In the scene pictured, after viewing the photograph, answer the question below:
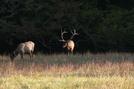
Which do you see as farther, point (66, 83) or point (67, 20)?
point (67, 20)

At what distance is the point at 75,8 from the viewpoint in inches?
942

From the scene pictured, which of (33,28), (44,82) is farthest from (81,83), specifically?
(33,28)

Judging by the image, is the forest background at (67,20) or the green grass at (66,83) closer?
the green grass at (66,83)

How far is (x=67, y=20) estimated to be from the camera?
24172 mm

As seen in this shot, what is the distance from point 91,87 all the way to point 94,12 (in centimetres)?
1599

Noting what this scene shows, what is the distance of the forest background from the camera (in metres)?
22.7

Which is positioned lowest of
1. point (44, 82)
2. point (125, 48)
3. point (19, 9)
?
point (125, 48)

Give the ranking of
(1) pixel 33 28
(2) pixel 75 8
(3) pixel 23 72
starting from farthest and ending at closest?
(2) pixel 75 8 < (1) pixel 33 28 < (3) pixel 23 72

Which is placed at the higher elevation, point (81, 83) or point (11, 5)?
point (11, 5)

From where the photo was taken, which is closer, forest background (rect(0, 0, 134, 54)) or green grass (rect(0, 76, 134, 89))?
green grass (rect(0, 76, 134, 89))

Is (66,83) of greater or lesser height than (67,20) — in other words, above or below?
below

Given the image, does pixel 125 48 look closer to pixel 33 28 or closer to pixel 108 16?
pixel 108 16

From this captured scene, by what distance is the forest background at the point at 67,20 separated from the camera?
2273cm

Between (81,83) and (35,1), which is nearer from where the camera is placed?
(81,83)
